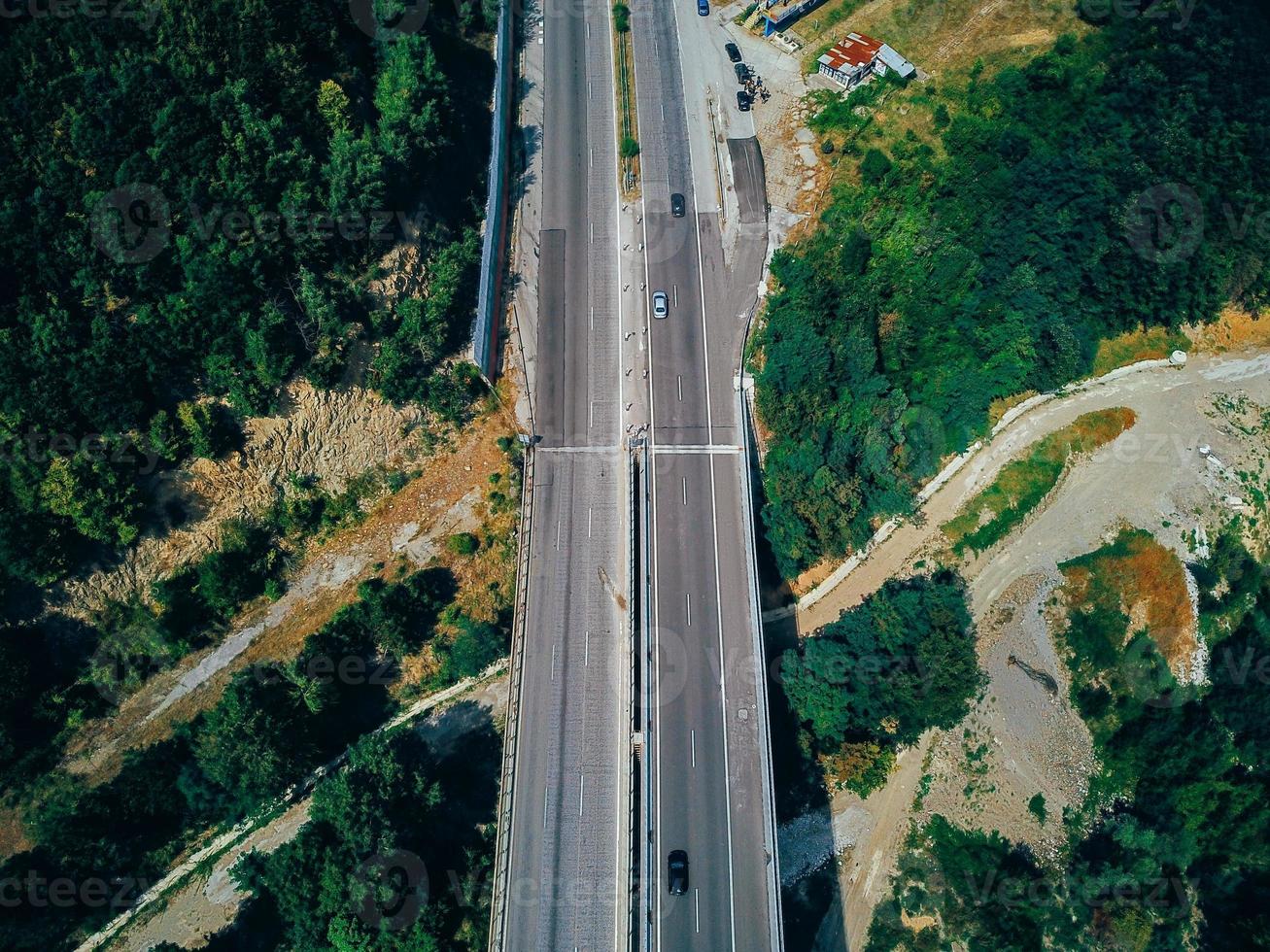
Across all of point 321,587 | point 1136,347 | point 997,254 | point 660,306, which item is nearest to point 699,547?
point 660,306

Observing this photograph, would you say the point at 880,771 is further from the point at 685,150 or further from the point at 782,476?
the point at 685,150

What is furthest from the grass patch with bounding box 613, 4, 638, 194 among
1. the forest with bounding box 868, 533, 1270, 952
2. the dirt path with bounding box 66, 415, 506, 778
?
the forest with bounding box 868, 533, 1270, 952

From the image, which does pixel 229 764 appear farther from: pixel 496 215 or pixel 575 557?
pixel 496 215

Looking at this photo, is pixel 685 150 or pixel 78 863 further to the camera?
pixel 685 150

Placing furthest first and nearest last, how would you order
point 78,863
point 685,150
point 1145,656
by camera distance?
point 685,150, point 1145,656, point 78,863

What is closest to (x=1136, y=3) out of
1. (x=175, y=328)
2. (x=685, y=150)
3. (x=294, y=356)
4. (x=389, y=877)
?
(x=685, y=150)

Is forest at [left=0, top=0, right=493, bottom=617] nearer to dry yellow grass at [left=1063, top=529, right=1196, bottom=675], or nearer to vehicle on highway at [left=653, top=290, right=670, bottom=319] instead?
vehicle on highway at [left=653, top=290, right=670, bottom=319]
